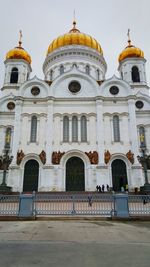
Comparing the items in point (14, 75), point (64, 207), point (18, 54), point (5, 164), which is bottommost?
point (64, 207)

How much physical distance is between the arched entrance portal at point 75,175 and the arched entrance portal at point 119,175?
3419 mm

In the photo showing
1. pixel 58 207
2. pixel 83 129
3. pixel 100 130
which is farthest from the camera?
pixel 83 129

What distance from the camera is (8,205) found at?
11.5 meters

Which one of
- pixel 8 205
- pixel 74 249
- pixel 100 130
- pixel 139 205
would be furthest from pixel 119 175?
pixel 74 249

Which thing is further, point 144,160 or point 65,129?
point 65,129

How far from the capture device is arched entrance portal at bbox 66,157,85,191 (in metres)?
23.3

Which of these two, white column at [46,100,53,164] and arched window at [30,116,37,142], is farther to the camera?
arched window at [30,116,37,142]

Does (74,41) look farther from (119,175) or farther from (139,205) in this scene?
(139,205)

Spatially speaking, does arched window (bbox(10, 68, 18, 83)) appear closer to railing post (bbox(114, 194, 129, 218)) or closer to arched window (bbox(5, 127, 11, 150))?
arched window (bbox(5, 127, 11, 150))

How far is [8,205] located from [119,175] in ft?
48.4

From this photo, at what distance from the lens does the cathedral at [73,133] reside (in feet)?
76.0

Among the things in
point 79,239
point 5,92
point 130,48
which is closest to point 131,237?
point 79,239

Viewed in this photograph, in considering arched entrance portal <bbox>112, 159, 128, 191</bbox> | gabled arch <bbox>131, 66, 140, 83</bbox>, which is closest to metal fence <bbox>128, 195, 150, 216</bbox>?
arched entrance portal <bbox>112, 159, 128, 191</bbox>

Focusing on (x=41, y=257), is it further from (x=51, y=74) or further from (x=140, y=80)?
(x=51, y=74)
